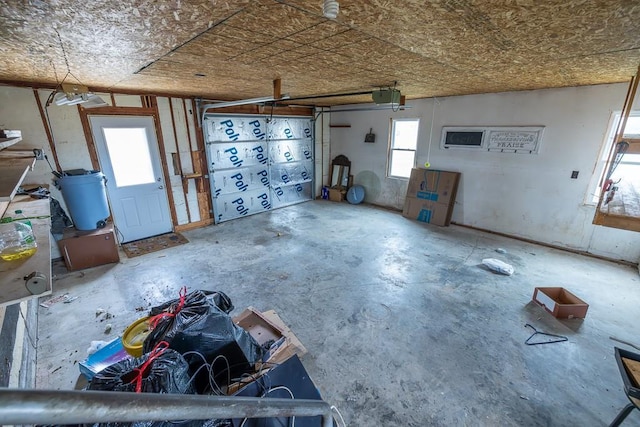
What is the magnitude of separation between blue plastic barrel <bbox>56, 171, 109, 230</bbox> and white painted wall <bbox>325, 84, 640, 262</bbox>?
5.22 metres

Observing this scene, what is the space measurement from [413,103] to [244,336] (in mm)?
5189

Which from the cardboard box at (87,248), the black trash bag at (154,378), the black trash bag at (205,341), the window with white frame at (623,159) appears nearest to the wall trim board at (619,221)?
the window with white frame at (623,159)

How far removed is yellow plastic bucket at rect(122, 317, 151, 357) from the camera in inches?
66.2

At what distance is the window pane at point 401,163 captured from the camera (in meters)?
5.73

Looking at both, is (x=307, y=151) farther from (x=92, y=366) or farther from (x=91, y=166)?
(x=92, y=366)

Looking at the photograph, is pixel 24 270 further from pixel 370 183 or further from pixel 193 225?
pixel 370 183

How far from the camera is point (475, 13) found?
1.30 m

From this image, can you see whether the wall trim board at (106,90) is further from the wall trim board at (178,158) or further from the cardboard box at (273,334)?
the cardboard box at (273,334)

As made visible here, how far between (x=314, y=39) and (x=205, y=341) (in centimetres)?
189

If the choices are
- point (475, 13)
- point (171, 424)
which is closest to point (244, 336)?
point (171, 424)

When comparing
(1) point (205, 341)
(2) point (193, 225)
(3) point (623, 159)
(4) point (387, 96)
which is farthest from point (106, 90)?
(3) point (623, 159)

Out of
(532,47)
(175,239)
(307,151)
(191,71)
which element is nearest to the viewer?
(532,47)

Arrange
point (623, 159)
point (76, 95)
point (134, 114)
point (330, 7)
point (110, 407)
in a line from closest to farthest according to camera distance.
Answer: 1. point (110, 407)
2. point (330, 7)
3. point (76, 95)
4. point (623, 159)
5. point (134, 114)

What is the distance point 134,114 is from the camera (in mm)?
4051
